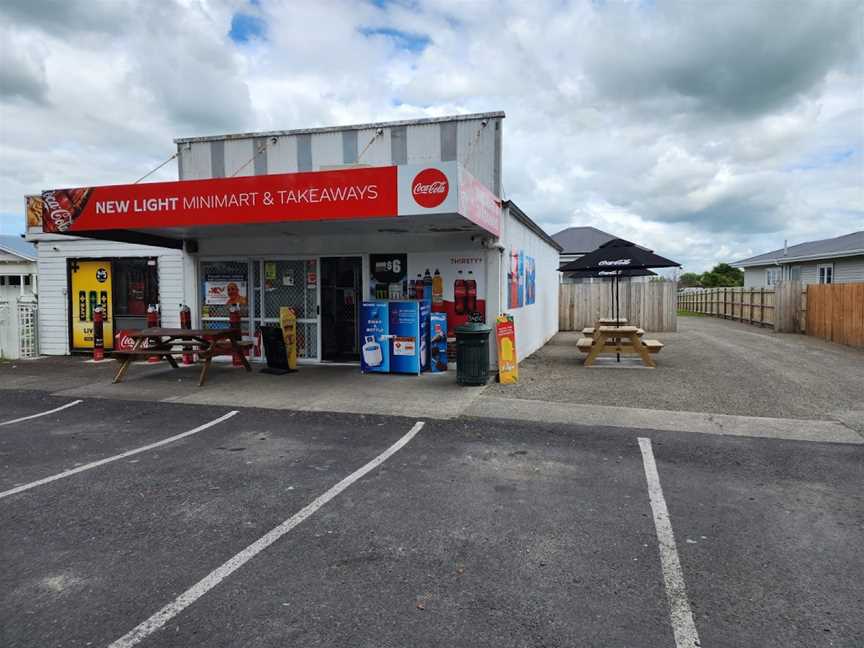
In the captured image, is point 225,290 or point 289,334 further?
point 225,290

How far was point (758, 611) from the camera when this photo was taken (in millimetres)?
2865

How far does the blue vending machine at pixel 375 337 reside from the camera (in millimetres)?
9977

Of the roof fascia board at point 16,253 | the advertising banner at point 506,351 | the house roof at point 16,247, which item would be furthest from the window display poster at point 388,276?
the roof fascia board at point 16,253

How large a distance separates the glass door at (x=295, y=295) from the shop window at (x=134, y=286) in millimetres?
3361

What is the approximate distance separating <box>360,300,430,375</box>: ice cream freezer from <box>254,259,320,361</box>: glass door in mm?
1686

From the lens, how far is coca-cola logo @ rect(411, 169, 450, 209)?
7324 millimetres

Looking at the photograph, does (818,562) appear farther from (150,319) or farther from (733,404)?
(150,319)

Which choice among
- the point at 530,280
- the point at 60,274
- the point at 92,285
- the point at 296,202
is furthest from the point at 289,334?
the point at 60,274

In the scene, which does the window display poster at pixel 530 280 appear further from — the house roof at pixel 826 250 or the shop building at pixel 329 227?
the house roof at pixel 826 250

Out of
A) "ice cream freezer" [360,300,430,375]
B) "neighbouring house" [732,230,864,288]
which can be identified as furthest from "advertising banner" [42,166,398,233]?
"neighbouring house" [732,230,864,288]

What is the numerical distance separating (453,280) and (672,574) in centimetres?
751

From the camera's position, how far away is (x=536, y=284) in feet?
49.4

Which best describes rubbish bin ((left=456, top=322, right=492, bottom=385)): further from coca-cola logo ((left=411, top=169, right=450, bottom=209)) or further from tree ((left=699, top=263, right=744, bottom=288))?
tree ((left=699, top=263, right=744, bottom=288))

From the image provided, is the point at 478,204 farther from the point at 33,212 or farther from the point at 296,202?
the point at 33,212
